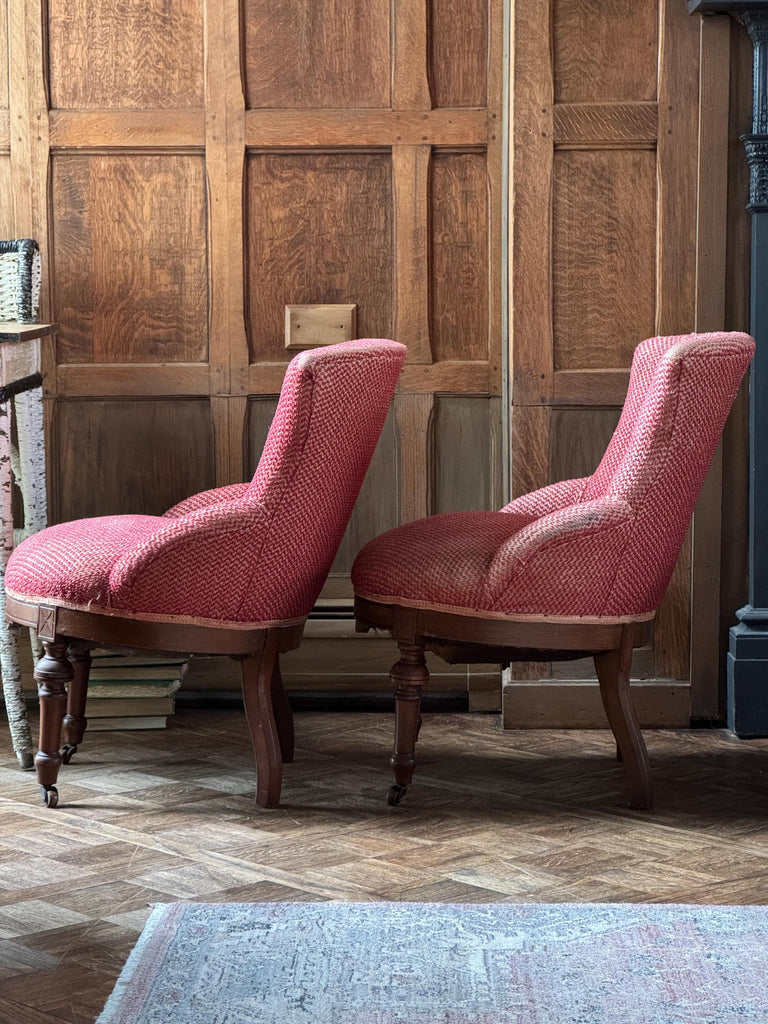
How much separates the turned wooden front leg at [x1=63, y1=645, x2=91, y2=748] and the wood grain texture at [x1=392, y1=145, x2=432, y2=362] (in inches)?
47.8

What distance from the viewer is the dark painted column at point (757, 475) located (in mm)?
3418

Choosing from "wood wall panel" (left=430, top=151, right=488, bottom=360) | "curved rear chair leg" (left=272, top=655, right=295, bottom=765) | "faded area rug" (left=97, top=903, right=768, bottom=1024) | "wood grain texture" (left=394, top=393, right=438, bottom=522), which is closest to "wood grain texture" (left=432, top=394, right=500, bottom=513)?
"wood grain texture" (left=394, top=393, right=438, bottom=522)

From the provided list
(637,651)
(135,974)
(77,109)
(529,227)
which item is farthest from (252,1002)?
(77,109)

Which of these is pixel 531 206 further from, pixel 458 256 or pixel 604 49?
pixel 604 49

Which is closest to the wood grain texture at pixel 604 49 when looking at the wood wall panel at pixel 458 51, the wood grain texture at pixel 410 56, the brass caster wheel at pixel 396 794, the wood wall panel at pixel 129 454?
the wood wall panel at pixel 458 51

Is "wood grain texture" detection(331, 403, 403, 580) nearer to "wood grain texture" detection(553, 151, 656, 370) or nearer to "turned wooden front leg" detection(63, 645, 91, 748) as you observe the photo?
"wood grain texture" detection(553, 151, 656, 370)

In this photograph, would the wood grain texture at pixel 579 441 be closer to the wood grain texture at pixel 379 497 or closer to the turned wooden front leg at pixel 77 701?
the wood grain texture at pixel 379 497

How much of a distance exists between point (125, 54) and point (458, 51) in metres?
0.90

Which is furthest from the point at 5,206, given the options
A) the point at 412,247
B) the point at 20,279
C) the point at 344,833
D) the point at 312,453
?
the point at 344,833

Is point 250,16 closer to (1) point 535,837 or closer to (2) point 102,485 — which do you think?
(2) point 102,485

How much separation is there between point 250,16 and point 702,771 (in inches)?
89.6

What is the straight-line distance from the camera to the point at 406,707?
2.89 meters

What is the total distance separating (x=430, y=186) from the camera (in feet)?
12.1

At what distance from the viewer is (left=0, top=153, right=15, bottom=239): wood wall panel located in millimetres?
3695
